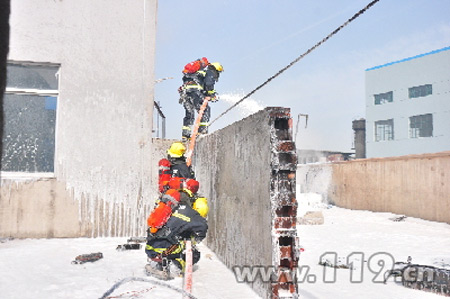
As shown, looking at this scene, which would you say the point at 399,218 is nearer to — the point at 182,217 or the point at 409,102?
the point at 182,217

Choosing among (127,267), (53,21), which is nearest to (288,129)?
(127,267)

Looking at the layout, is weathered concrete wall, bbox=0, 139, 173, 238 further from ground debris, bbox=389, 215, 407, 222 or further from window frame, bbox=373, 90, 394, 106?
window frame, bbox=373, 90, 394, 106

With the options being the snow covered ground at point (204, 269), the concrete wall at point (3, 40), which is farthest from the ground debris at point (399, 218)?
the concrete wall at point (3, 40)

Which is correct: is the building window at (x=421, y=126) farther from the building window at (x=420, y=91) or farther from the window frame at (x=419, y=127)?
the building window at (x=420, y=91)

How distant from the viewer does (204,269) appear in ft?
15.5

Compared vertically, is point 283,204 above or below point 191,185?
below

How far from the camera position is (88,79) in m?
6.66

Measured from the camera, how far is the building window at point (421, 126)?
30.0 metres

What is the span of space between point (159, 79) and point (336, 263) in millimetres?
4957

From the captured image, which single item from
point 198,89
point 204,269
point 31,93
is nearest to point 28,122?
point 31,93

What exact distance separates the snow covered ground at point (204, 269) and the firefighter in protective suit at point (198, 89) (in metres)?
3.01

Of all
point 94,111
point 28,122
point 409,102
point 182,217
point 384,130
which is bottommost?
point 182,217

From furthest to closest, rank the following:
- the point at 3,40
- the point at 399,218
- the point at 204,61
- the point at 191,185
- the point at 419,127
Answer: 1. the point at 419,127
2. the point at 399,218
3. the point at 204,61
4. the point at 191,185
5. the point at 3,40

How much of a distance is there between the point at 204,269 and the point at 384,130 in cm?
3279
